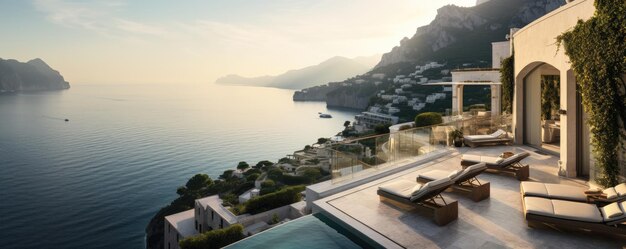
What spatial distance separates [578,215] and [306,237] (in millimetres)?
4102

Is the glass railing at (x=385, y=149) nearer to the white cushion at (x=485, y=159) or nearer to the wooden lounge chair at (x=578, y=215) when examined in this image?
the white cushion at (x=485, y=159)

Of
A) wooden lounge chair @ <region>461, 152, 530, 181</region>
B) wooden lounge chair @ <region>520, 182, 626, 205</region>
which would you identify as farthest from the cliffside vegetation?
wooden lounge chair @ <region>520, 182, 626, 205</region>

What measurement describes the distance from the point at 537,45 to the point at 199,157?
207ft

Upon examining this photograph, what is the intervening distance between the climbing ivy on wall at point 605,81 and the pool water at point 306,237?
540cm

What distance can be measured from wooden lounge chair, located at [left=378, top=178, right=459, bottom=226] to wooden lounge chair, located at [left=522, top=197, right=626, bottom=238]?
1.12m

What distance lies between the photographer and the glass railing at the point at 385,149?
848cm

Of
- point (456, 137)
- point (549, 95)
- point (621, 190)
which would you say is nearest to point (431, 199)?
point (621, 190)

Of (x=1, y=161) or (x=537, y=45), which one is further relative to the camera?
(x=1, y=161)

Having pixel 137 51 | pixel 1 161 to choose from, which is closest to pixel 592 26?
pixel 1 161

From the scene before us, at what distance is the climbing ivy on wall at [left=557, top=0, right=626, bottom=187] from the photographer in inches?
248

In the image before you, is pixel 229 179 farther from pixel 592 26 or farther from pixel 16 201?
pixel 592 26

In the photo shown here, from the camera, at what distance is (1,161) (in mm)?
57625

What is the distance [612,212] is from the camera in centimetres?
473

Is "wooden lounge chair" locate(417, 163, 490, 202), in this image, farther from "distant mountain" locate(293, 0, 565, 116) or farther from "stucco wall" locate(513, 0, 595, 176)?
"distant mountain" locate(293, 0, 565, 116)
